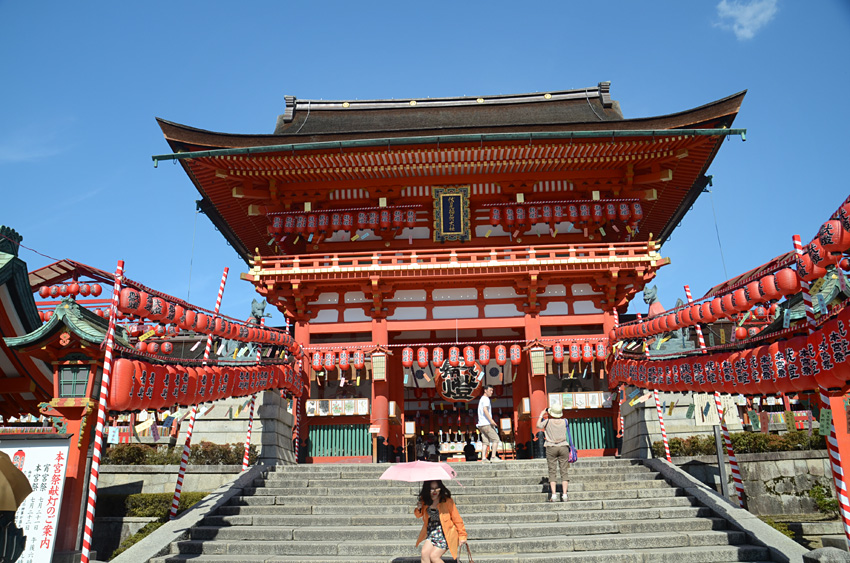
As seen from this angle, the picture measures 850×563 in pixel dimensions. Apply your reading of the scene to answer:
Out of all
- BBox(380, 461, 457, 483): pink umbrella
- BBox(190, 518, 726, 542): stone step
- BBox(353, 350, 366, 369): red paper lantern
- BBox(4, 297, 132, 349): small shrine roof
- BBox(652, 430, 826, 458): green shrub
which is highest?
BBox(353, 350, 366, 369): red paper lantern

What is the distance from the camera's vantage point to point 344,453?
58.9ft

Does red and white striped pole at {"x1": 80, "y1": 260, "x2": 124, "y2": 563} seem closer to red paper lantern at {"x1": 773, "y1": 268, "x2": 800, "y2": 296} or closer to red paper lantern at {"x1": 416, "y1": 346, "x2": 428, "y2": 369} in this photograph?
red paper lantern at {"x1": 416, "y1": 346, "x2": 428, "y2": 369}

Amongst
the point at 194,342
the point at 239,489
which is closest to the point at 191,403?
the point at 239,489

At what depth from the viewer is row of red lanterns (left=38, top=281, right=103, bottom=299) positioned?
43.8ft

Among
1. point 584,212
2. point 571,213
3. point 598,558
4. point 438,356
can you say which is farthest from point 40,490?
point 584,212

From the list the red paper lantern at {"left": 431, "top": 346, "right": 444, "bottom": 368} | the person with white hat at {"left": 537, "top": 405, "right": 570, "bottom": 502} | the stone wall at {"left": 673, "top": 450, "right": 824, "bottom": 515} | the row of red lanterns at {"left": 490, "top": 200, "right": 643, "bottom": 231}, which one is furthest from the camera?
the row of red lanterns at {"left": 490, "top": 200, "right": 643, "bottom": 231}

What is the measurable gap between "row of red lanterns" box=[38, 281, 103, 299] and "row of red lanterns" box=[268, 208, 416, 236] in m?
6.38

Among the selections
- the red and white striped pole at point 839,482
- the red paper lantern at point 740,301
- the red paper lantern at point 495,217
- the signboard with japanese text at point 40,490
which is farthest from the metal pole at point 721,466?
the signboard with japanese text at point 40,490

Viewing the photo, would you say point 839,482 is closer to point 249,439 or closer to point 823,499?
point 823,499

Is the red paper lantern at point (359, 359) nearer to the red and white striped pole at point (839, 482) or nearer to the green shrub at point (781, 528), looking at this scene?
the green shrub at point (781, 528)

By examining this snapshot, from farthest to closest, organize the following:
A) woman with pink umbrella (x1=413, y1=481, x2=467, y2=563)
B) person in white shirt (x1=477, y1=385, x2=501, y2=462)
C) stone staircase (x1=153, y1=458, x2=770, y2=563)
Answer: person in white shirt (x1=477, y1=385, x2=501, y2=462)
stone staircase (x1=153, y1=458, x2=770, y2=563)
woman with pink umbrella (x1=413, y1=481, x2=467, y2=563)

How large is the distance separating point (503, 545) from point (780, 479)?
712cm

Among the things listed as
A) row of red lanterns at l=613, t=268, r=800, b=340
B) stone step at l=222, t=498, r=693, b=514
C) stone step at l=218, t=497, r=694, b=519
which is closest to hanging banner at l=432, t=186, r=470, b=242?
row of red lanterns at l=613, t=268, r=800, b=340

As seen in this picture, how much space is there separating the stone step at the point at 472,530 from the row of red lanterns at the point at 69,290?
6.41m
